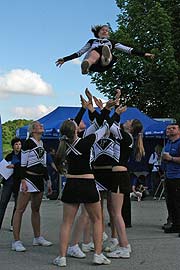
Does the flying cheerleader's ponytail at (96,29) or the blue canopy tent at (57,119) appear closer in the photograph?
the flying cheerleader's ponytail at (96,29)

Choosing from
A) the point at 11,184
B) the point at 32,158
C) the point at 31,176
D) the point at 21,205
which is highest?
the point at 32,158

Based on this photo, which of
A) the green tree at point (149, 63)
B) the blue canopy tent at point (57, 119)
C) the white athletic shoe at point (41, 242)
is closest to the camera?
the white athletic shoe at point (41, 242)

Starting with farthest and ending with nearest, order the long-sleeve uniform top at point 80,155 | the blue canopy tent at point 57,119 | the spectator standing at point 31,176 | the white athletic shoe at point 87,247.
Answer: the blue canopy tent at point 57,119 < the spectator standing at point 31,176 < the white athletic shoe at point 87,247 < the long-sleeve uniform top at point 80,155

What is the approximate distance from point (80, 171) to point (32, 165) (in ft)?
4.66

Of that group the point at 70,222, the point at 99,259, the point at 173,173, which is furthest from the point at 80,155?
the point at 173,173

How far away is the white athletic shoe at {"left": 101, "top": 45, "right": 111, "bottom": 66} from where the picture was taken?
7664 mm

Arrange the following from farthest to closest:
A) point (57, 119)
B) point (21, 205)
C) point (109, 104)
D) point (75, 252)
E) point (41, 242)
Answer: point (57, 119)
point (41, 242)
point (21, 205)
point (75, 252)
point (109, 104)

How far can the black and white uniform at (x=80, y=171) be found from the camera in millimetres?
6938

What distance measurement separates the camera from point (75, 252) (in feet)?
24.8

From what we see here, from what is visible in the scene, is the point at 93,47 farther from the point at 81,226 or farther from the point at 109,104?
the point at 81,226

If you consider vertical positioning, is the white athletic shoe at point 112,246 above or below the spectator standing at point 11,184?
below

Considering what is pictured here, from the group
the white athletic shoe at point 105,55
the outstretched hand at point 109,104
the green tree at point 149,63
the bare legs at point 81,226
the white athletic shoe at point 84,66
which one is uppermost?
the green tree at point 149,63

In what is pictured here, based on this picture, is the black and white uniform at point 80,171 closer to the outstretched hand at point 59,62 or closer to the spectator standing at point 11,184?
the outstretched hand at point 59,62

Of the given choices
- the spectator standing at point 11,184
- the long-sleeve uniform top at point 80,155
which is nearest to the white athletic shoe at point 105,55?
the long-sleeve uniform top at point 80,155
